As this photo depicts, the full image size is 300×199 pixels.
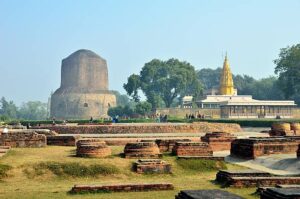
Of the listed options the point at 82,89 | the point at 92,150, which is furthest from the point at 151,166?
the point at 82,89

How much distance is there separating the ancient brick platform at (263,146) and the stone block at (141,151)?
2441mm

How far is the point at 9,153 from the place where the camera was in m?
11.9

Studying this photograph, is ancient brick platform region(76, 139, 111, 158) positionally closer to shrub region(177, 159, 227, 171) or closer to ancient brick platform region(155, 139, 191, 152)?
shrub region(177, 159, 227, 171)

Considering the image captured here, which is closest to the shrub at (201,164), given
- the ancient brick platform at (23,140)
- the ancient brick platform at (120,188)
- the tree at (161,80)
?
the ancient brick platform at (120,188)

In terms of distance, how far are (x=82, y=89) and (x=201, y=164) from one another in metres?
57.3

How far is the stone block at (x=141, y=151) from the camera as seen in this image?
39.5 feet

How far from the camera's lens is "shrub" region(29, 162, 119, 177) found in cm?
1040

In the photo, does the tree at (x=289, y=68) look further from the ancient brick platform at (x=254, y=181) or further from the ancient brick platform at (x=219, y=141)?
the ancient brick platform at (x=254, y=181)

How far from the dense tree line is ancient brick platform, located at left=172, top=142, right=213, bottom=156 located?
265ft

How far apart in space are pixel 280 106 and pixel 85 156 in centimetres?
3723

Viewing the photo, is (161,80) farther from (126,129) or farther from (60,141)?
(60,141)

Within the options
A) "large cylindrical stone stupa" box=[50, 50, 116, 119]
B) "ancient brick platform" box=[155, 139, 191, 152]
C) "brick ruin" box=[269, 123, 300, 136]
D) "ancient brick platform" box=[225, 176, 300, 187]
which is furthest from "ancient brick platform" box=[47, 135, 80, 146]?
"large cylindrical stone stupa" box=[50, 50, 116, 119]

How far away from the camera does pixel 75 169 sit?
34.6ft

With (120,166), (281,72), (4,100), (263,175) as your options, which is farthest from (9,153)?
(4,100)
